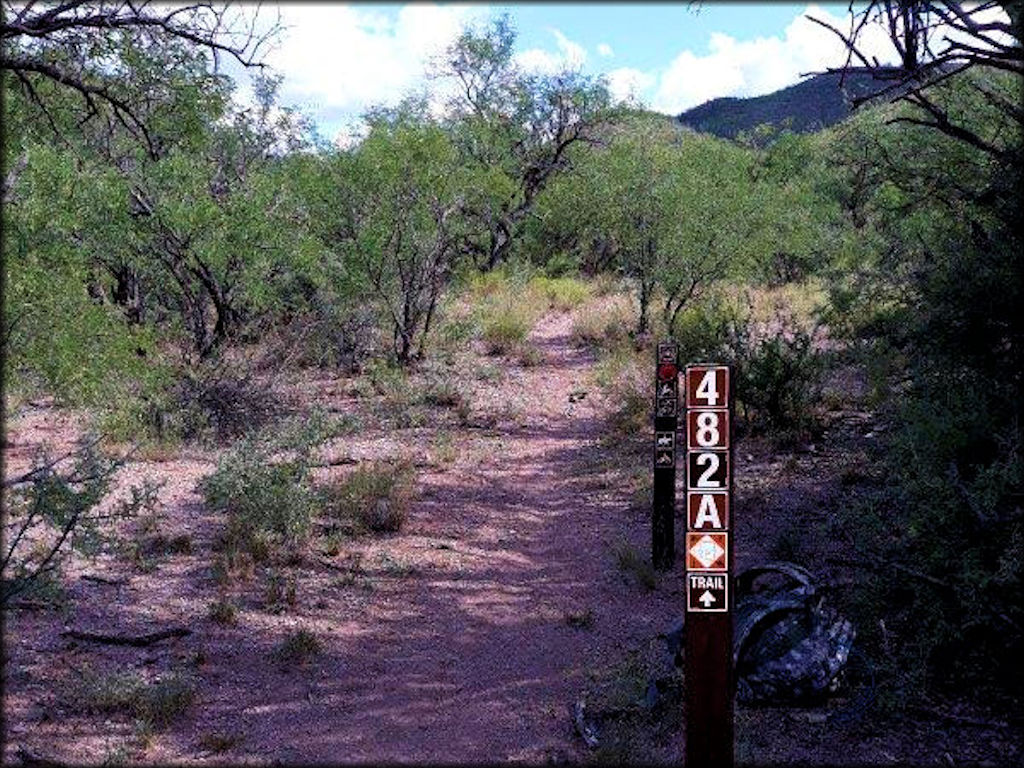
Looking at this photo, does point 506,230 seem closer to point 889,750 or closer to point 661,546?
point 661,546

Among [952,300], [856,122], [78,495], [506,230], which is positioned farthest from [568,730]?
[506,230]

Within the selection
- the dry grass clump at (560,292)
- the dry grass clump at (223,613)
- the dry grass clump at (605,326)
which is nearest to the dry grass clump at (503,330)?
the dry grass clump at (605,326)

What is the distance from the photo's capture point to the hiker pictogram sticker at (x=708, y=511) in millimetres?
3939

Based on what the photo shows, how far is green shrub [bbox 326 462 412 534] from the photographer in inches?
320

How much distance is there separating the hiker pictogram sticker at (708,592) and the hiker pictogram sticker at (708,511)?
7.3 inches

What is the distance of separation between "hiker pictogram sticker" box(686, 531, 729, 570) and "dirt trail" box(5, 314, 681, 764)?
1.31 m

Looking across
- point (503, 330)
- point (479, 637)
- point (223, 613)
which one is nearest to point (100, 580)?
point (223, 613)

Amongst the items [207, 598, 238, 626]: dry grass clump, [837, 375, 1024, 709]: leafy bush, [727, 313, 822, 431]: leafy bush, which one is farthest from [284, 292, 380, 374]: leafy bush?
[837, 375, 1024, 709]: leafy bush

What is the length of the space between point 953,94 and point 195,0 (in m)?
6.81

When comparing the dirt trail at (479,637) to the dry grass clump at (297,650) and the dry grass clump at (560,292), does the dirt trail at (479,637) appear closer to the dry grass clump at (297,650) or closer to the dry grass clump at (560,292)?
the dry grass clump at (297,650)

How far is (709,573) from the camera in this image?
12.9ft

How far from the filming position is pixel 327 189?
13.9 metres

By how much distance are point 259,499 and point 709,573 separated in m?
4.41

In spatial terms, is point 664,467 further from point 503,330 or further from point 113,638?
point 503,330
